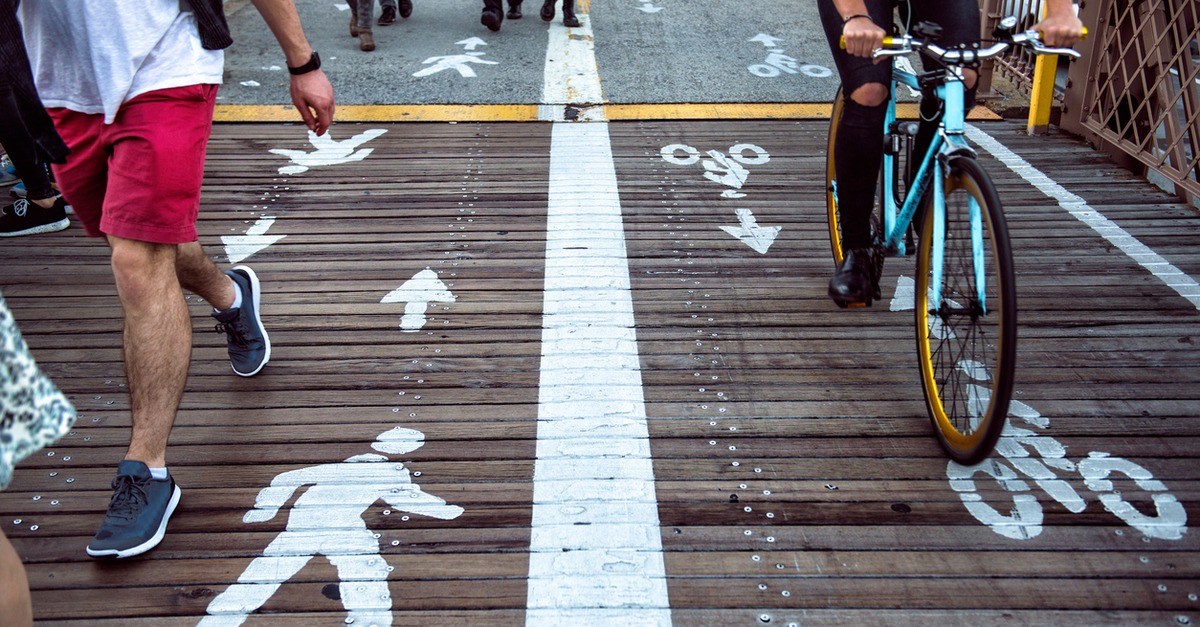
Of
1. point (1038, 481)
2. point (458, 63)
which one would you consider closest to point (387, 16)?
point (458, 63)

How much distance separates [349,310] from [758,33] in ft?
14.4

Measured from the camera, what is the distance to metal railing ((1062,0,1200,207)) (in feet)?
13.9

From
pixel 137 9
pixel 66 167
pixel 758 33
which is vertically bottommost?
pixel 758 33

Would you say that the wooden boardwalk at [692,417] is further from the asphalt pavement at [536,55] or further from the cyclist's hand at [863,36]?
the asphalt pavement at [536,55]

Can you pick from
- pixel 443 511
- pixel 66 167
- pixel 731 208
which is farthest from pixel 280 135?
pixel 443 511

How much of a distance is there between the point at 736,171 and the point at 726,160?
160 millimetres

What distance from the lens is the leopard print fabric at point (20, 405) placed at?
1459mm

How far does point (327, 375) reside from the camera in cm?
305

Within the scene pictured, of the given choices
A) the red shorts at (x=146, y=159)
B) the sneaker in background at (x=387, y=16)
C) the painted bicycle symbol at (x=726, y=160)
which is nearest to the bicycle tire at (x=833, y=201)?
the painted bicycle symbol at (x=726, y=160)

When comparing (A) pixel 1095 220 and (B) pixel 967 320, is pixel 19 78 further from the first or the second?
(A) pixel 1095 220

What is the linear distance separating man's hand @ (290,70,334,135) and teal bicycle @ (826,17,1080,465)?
141 centimetres

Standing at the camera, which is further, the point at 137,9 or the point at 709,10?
the point at 709,10

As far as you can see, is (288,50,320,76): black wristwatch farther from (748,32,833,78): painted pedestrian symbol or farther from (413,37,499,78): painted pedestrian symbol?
(748,32,833,78): painted pedestrian symbol

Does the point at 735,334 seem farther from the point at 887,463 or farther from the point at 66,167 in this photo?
the point at 66,167
